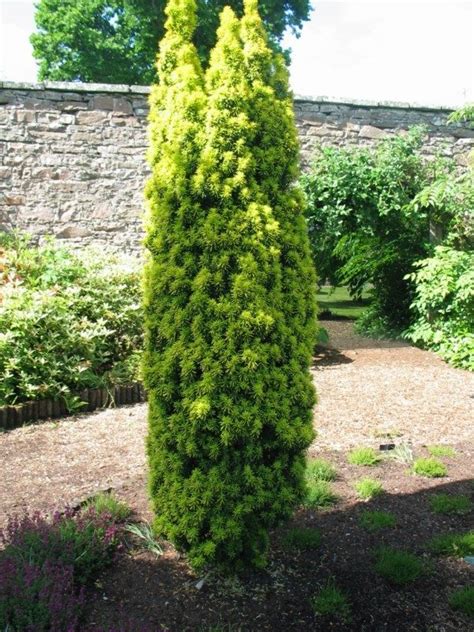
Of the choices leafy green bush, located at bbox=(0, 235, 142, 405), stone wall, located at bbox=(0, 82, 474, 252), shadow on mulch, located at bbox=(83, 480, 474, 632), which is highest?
stone wall, located at bbox=(0, 82, 474, 252)

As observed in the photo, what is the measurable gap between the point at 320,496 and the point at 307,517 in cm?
20

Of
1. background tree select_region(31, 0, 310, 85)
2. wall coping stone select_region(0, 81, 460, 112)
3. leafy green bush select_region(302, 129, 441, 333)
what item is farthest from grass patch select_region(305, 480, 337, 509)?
background tree select_region(31, 0, 310, 85)

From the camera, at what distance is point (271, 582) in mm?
2875

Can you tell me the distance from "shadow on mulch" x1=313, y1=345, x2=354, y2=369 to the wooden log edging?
242 cm

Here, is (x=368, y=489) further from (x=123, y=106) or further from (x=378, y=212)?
(x=123, y=106)

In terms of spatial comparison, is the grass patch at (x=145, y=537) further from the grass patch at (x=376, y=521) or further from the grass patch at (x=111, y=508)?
the grass patch at (x=376, y=521)

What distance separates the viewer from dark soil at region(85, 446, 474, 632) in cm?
259

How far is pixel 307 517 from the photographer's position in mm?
3451

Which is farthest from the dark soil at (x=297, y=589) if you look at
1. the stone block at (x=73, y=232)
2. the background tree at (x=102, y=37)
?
the background tree at (x=102, y=37)

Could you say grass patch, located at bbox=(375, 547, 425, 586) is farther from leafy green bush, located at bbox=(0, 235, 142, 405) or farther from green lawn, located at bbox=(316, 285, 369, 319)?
green lawn, located at bbox=(316, 285, 369, 319)

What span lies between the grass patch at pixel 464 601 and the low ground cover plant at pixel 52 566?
5.05ft

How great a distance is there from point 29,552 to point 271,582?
1.08m

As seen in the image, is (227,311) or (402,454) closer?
(227,311)

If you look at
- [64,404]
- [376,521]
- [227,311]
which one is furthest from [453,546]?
[64,404]
